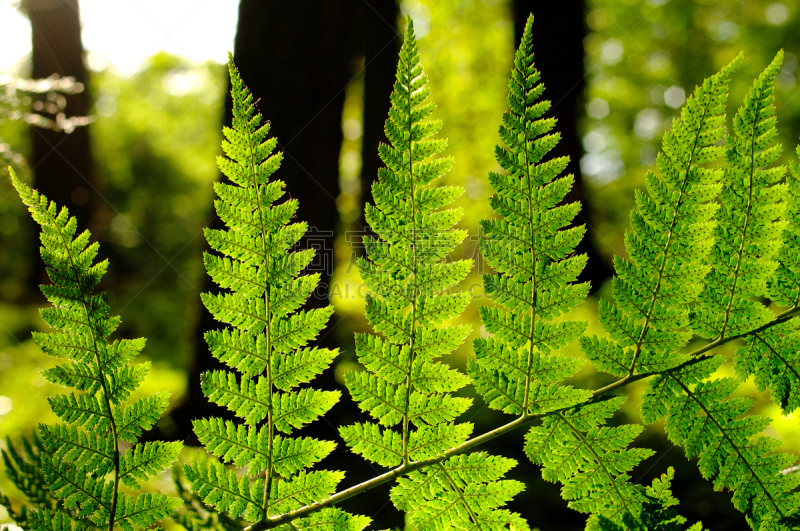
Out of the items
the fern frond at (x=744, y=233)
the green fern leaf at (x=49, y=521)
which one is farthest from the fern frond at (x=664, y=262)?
the green fern leaf at (x=49, y=521)

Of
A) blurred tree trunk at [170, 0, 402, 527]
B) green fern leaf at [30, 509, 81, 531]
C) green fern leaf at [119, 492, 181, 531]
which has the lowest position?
green fern leaf at [119, 492, 181, 531]

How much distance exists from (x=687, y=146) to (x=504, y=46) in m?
10.4

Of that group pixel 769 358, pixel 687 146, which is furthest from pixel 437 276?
pixel 769 358

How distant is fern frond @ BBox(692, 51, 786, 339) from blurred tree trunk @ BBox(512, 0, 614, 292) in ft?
12.4

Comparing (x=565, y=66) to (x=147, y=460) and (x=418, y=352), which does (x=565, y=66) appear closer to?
(x=418, y=352)

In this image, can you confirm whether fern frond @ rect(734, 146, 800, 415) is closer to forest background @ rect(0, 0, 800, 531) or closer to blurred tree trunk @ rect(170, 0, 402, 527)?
forest background @ rect(0, 0, 800, 531)

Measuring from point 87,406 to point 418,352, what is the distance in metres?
0.60

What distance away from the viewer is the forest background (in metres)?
2.98

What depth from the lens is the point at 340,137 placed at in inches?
126

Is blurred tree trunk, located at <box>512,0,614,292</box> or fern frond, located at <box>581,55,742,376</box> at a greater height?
blurred tree trunk, located at <box>512,0,614,292</box>

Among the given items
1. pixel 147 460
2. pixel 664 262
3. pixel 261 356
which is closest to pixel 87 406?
pixel 147 460

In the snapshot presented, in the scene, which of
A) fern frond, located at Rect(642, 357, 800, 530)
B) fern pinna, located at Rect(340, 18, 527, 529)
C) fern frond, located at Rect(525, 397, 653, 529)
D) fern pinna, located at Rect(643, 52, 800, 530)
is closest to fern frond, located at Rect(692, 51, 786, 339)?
fern pinna, located at Rect(643, 52, 800, 530)

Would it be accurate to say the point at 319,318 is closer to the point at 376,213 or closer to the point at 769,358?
the point at 376,213

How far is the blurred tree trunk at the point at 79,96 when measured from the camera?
5027 millimetres
